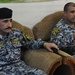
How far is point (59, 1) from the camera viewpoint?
3.65m

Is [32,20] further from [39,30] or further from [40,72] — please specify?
[40,72]

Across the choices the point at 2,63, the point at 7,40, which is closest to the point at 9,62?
the point at 2,63

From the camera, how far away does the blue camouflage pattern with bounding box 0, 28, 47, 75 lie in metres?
2.58

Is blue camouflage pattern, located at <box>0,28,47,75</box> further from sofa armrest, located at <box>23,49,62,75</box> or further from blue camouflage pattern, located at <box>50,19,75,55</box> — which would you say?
blue camouflage pattern, located at <box>50,19,75,55</box>

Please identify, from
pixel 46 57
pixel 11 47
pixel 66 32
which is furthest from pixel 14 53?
pixel 66 32

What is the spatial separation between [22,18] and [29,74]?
1.08 meters

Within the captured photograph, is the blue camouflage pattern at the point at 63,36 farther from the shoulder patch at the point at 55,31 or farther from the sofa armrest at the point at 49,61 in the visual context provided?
the sofa armrest at the point at 49,61

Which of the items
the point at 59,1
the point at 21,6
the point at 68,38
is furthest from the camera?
the point at 59,1

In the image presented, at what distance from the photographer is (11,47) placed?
8.83 feet

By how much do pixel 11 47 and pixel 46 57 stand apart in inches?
15.9

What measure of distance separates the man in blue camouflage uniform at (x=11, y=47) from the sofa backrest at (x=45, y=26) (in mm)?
495

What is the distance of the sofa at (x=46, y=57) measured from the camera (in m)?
2.57

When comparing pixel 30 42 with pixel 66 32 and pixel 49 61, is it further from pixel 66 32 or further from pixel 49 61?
pixel 66 32

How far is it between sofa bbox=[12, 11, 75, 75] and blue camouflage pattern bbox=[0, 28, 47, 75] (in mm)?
77
